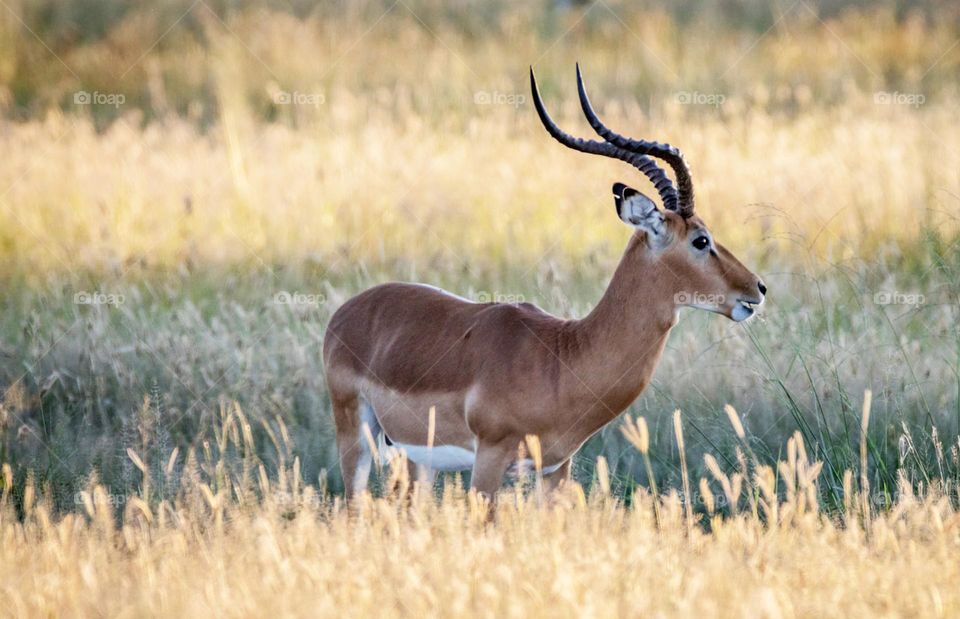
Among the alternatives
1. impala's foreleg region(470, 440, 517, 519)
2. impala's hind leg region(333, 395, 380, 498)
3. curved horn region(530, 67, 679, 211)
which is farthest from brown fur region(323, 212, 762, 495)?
impala's hind leg region(333, 395, 380, 498)

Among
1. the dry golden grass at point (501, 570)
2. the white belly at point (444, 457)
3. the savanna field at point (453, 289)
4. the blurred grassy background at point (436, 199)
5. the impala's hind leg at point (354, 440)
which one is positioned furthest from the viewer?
the blurred grassy background at point (436, 199)

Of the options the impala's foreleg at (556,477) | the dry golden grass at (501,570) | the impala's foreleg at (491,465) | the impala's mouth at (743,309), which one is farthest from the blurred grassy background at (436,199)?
the dry golden grass at (501,570)

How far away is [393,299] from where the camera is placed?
723 centimetres

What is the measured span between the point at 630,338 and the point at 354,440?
5.08ft

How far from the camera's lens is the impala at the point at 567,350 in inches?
242

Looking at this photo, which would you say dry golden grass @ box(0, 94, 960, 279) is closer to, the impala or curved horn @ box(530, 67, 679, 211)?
the impala

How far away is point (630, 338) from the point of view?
6285 millimetres

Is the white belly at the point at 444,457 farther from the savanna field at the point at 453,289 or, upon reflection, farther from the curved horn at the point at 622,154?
the curved horn at the point at 622,154

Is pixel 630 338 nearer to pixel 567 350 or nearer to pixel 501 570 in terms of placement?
pixel 567 350

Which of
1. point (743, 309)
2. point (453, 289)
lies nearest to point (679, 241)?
point (743, 309)

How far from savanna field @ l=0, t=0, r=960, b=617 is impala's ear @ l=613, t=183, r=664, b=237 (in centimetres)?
83

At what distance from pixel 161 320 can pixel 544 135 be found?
5896 millimetres

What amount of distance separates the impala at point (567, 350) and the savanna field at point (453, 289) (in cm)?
18

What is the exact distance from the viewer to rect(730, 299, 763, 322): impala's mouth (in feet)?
20.1
